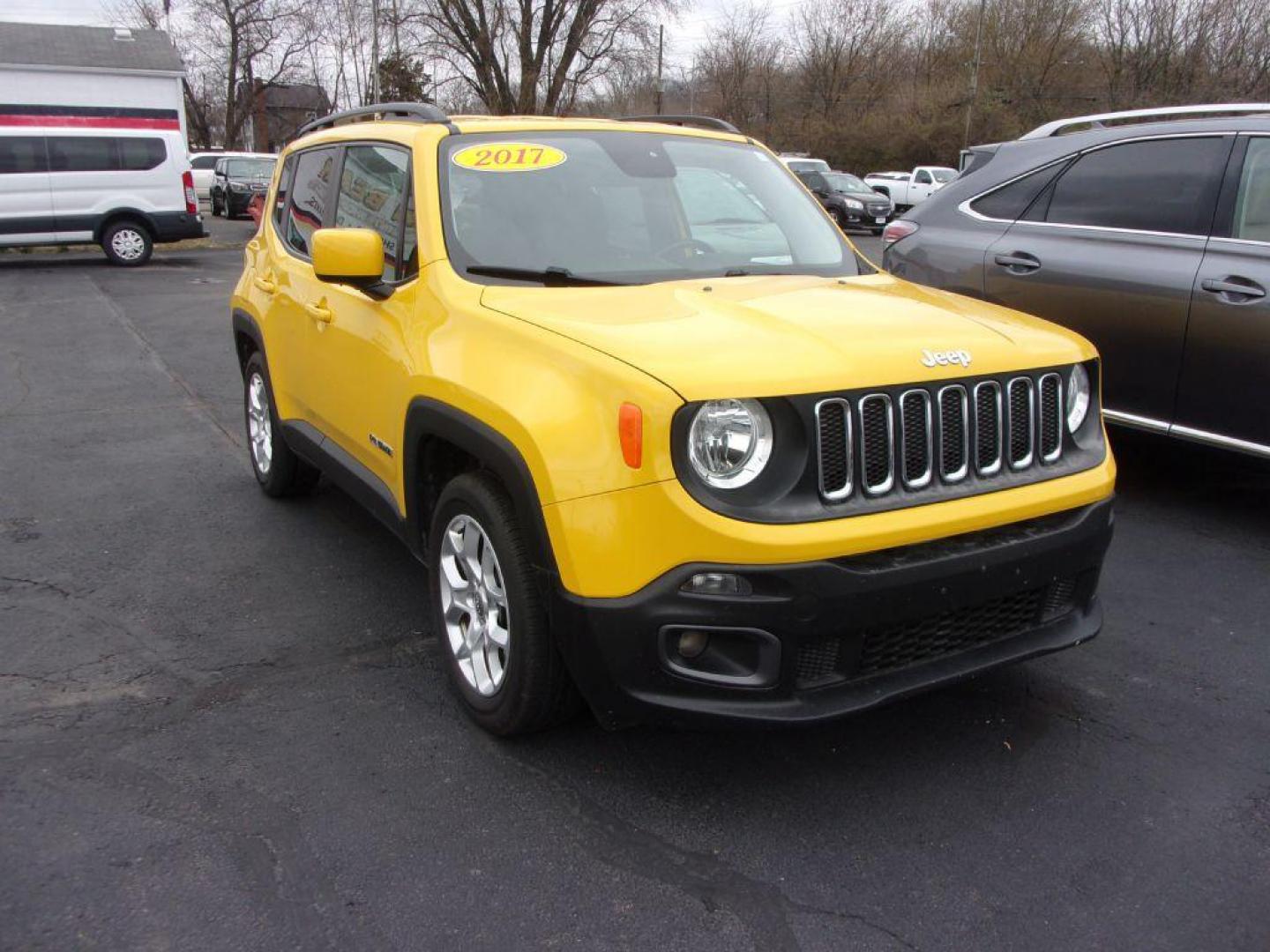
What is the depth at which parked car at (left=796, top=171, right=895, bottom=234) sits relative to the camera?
26.8 m

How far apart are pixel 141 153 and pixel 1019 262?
647 inches

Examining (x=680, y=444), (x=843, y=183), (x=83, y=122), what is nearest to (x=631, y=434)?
(x=680, y=444)

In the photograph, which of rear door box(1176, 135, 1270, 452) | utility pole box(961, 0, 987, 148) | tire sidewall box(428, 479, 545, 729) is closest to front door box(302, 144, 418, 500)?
tire sidewall box(428, 479, 545, 729)

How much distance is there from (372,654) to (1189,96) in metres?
46.2

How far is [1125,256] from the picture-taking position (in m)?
5.10

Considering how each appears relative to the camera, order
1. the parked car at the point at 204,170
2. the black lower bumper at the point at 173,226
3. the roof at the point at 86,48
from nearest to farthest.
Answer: the black lower bumper at the point at 173,226
the roof at the point at 86,48
the parked car at the point at 204,170

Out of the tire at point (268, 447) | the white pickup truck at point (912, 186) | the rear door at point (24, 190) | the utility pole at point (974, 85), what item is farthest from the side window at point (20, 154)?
the utility pole at point (974, 85)

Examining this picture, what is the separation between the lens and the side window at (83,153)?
56.1 feet

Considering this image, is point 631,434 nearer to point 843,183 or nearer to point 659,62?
point 843,183

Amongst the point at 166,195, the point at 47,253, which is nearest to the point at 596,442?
the point at 166,195

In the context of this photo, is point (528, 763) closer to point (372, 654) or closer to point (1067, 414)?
point (372, 654)

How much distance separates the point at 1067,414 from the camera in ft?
10.2

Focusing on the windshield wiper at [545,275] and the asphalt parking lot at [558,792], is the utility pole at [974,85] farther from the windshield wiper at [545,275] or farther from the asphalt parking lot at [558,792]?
the windshield wiper at [545,275]

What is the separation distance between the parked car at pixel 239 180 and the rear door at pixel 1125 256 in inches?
985
